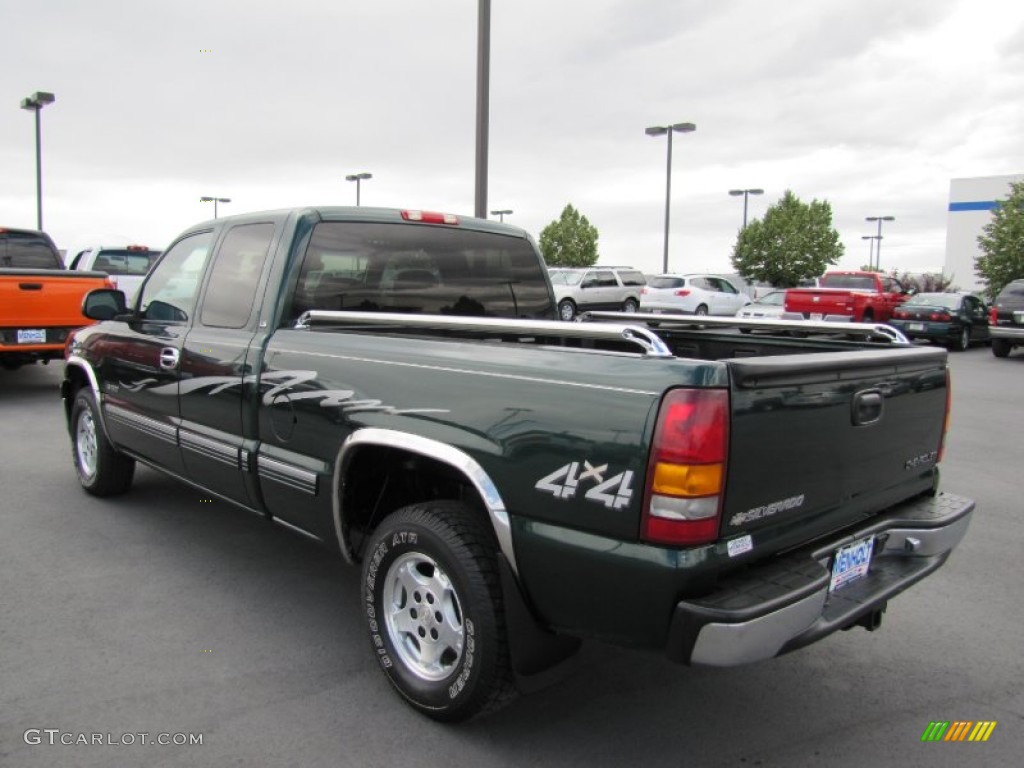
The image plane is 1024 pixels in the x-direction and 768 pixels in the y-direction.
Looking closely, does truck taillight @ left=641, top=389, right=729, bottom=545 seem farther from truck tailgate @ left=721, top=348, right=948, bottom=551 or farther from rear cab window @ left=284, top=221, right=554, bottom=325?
rear cab window @ left=284, top=221, right=554, bottom=325

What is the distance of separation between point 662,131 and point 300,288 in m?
27.5

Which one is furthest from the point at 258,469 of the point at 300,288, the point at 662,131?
the point at 662,131

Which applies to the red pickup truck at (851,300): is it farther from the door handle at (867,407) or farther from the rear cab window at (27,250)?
the door handle at (867,407)

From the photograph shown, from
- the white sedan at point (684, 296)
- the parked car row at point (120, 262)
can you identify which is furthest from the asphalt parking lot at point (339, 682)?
the white sedan at point (684, 296)

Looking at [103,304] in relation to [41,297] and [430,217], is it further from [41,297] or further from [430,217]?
[41,297]

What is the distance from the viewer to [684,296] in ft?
86.2

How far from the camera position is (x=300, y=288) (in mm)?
3758

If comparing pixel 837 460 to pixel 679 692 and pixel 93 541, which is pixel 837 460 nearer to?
pixel 679 692

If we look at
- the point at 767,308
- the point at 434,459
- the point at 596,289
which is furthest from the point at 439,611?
the point at 596,289

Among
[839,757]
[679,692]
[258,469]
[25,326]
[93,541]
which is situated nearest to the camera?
[839,757]

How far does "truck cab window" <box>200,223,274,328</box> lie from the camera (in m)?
3.91

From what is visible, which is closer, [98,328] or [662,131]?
[98,328]

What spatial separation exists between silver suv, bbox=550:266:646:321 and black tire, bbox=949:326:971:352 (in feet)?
34.1

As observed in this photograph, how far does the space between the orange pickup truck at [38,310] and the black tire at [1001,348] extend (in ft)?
60.5
